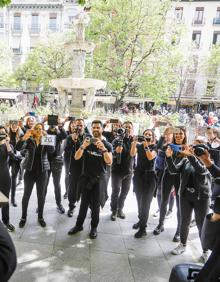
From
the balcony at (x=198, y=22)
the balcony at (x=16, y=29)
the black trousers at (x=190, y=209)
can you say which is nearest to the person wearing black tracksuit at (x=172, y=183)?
the black trousers at (x=190, y=209)

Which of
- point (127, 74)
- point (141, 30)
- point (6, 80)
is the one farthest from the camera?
point (6, 80)

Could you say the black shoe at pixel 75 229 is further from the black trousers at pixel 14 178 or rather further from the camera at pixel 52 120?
the camera at pixel 52 120

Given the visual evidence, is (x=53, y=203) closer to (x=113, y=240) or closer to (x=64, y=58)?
(x=113, y=240)

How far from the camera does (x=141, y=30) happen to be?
16.5 metres

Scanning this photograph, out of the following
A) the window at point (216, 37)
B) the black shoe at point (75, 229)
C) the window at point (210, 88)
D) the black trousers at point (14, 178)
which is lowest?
the black shoe at point (75, 229)

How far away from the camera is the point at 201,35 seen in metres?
37.6

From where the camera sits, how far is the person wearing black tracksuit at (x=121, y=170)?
17.6 feet

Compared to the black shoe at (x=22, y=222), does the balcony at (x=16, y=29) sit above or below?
above

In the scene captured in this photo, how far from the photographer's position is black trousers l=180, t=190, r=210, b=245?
4.01 metres

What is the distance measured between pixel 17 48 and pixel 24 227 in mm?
43283

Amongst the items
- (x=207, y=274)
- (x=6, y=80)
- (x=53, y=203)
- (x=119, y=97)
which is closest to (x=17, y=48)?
(x=6, y=80)

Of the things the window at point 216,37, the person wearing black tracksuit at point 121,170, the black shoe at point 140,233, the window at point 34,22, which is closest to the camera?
the black shoe at point 140,233

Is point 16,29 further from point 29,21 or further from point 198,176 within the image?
point 198,176

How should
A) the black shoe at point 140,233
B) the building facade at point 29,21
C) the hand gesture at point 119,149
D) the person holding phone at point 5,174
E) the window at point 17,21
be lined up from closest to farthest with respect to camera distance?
the person holding phone at point 5,174
the black shoe at point 140,233
the hand gesture at point 119,149
the building facade at point 29,21
the window at point 17,21
